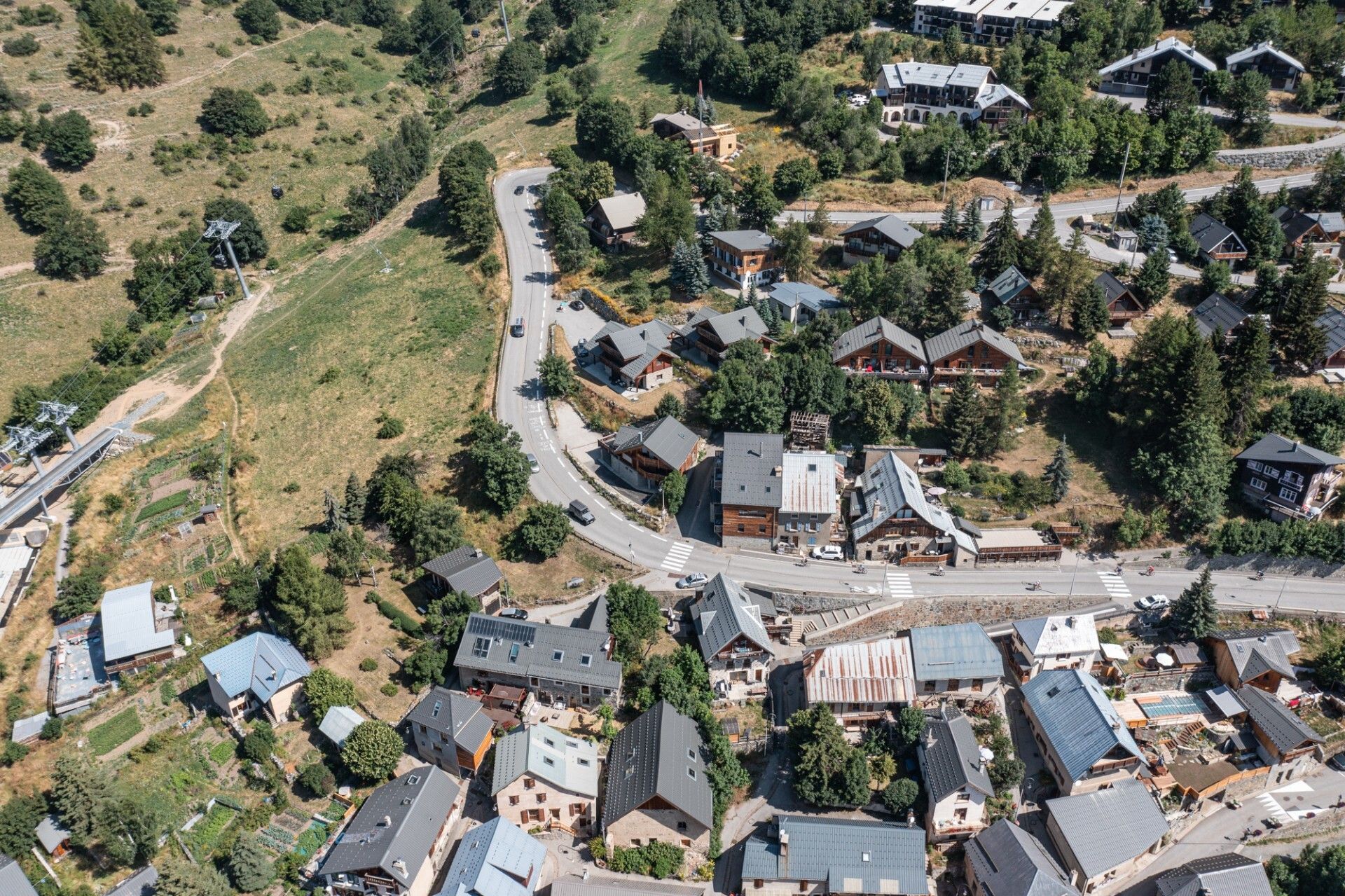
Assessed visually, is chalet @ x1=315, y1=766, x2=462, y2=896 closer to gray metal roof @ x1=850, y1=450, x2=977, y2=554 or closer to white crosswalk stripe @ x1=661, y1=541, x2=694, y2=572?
white crosswalk stripe @ x1=661, y1=541, x2=694, y2=572

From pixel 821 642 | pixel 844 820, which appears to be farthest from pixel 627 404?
pixel 844 820

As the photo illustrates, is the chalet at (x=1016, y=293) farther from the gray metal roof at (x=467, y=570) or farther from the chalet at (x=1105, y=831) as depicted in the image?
the gray metal roof at (x=467, y=570)

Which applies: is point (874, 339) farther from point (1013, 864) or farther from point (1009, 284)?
point (1013, 864)

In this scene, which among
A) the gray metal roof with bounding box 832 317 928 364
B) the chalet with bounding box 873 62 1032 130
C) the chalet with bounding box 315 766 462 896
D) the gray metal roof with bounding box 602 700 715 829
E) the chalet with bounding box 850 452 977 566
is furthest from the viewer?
the chalet with bounding box 873 62 1032 130

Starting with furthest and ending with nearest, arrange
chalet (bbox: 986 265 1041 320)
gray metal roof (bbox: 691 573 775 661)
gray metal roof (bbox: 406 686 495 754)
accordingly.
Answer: chalet (bbox: 986 265 1041 320) < gray metal roof (bbox: 691 573 775 661) < gray metal roof (bbox: 406 686 495 754)

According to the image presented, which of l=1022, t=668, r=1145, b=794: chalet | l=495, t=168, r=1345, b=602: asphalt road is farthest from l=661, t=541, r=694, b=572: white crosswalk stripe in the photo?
→ l=1022, t=668, r=1145, b=794: chalet

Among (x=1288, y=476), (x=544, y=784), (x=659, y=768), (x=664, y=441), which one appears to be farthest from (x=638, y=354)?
(x=1288, y=476)

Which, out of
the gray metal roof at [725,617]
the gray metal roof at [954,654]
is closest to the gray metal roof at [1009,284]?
the gray metal roof at [954,654]
